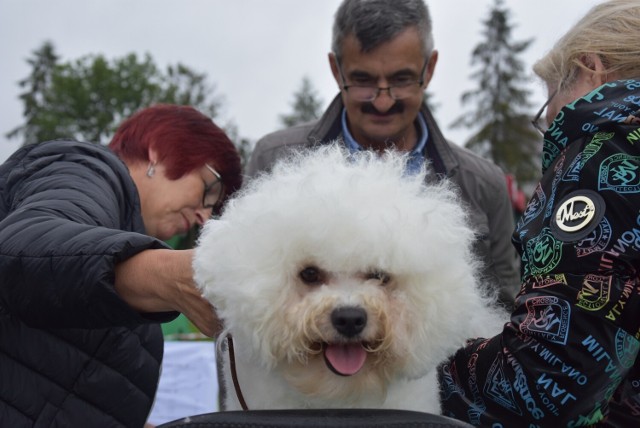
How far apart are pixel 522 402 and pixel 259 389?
66cm

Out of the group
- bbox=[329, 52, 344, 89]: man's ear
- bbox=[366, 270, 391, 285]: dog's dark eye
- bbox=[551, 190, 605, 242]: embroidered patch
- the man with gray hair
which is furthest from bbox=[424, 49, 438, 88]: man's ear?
bbox=[551, 190, 605, 242]: embroidered patch

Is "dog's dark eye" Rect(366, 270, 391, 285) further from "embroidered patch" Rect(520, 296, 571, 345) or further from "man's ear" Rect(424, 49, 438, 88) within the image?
"man's ear" Rect(424, 49, 438, 88)

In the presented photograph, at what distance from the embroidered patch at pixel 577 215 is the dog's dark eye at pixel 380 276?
1.39ft

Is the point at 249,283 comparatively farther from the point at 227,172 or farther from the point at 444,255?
the point at 227,172

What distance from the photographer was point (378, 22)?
112 inches

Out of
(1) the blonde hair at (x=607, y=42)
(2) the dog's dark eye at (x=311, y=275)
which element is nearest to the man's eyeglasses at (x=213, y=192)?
(2) the dog's dark eye at (x=311, y=275)

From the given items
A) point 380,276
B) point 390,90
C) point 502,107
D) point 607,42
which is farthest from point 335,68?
point 502,107

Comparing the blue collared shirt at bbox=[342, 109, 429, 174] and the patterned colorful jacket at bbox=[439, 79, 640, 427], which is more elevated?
the patterned colorful jacket at bbox=[439, 79, 640, 427]

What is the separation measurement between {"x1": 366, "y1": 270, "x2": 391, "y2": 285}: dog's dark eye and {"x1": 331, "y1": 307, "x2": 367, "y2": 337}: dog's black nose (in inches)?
4.7

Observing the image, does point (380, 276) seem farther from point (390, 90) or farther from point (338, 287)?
point (390, 90)

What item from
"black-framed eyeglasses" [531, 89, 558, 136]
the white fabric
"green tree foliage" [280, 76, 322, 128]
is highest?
"black-framed eyeglasses" [531, 89, 558, 136]

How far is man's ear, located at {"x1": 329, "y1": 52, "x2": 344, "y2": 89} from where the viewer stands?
3.08 meters

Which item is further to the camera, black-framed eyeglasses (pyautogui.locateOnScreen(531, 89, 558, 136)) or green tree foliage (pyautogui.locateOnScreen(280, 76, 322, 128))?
green tree foliage (pyautogui.locateOnScreen(280, 76, 322, 128))

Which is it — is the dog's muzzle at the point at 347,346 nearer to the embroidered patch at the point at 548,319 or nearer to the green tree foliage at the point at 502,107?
the embroidered patch at the point at 548,319
